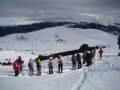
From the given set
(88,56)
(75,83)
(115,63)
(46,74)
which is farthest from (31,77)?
(115,63)

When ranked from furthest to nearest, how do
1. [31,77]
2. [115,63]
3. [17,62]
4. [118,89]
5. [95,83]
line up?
[115,63]
[17,62]
[31,77]
[95,83]
[118,89]

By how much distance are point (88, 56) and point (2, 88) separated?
1062 cm

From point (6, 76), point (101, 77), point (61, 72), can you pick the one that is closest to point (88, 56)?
point (61, 72)

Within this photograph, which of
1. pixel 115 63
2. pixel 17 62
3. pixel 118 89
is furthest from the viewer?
pixel 115 63

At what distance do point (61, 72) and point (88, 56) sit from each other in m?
3.68

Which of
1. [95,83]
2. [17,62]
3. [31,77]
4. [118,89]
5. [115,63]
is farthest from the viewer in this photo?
[115,63]

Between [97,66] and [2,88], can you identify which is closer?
[2,88]

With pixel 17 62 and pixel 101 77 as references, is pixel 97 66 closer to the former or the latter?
pixel 101 77

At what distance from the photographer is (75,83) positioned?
95.5 feet

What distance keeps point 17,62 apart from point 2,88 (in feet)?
17.5

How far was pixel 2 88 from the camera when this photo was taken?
29.1 m

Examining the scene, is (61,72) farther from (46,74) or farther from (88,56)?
(88,56)

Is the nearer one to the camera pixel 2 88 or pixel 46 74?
pixel 2 88

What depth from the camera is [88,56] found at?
36.2 metres
